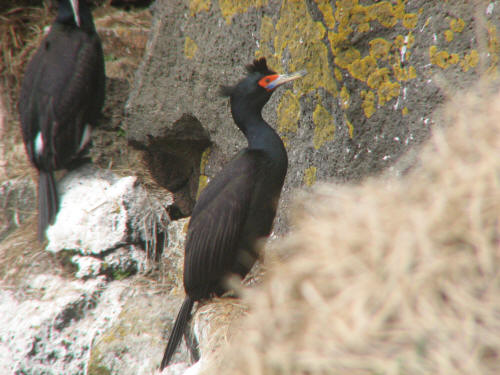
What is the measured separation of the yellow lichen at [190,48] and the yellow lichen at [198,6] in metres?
0.18

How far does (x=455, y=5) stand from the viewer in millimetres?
1987

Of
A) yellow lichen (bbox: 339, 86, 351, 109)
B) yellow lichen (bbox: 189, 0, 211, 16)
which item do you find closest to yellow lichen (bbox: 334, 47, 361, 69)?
yellow lichen (bbox: 339, 86, 351, 109)

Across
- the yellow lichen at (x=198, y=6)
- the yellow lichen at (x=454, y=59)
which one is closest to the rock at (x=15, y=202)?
the yellow lichen at (x=198, y=6)

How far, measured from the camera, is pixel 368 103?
2.29m

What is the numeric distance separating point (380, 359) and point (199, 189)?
9.67 feet

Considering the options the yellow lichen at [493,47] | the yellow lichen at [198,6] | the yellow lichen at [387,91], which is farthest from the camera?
the yellow lichen at [198,6]

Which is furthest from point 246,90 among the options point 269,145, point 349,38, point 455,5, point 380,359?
point 380,359

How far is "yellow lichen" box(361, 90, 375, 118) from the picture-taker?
228 centimetres

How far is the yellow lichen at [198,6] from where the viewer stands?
3.21 m

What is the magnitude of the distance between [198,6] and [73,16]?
0.98 metres

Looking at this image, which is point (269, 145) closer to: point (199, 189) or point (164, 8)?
point (199, 189)

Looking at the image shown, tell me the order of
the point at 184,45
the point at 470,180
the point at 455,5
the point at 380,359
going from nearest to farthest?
the point at 380,359 → the point at 470,180 → the point at 455,5 → the point at 184,45

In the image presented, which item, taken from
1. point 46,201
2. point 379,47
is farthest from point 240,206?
point 46,201

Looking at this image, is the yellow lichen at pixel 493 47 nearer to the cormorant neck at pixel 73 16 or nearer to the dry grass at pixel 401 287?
the dry grass at pixel 401 287
